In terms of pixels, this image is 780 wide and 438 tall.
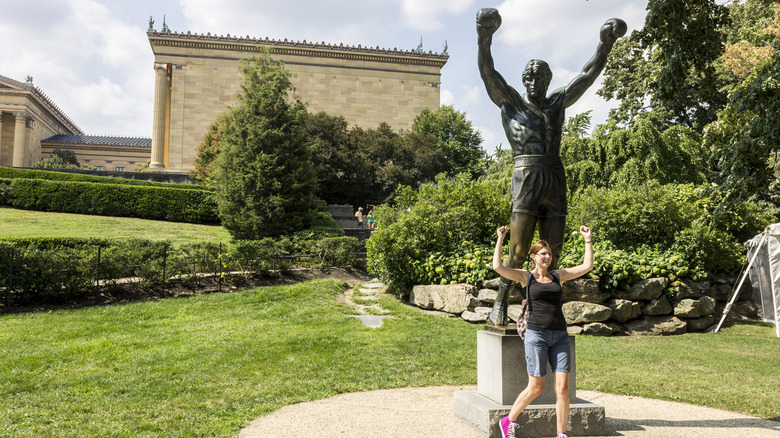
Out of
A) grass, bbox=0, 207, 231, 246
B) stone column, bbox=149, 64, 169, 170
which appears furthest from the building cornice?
grass, bbox=0, 207, 231, 246

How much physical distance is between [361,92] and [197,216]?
88.8 ft

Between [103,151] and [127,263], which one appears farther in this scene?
[103,151]

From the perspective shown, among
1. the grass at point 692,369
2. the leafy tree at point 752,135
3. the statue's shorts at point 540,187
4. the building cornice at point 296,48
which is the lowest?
the grass at point 692,369

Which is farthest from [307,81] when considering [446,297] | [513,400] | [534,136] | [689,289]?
[513,400]

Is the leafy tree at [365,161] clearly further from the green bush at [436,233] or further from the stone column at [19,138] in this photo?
the stone column at [19,138]

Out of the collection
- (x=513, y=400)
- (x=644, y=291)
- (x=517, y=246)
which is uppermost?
(x=517, y=246)

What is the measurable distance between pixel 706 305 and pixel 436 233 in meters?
6.40

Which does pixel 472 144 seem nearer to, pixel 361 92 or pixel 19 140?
pixel 361 92

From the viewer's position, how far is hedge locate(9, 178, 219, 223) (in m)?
22.1

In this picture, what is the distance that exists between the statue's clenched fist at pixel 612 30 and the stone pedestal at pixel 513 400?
3217 mm

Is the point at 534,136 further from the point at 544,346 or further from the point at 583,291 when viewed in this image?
the point at 583,291

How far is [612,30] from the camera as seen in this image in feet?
17.6

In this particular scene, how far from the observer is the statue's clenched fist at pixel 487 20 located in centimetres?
507

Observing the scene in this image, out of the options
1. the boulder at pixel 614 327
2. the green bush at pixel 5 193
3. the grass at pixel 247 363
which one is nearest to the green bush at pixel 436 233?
the grass at pixel 247 363
